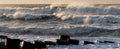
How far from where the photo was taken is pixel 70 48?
481 inches

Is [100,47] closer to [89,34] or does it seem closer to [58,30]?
[89,34]

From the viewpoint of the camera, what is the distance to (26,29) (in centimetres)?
1978

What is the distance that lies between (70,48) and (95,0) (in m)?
37.3

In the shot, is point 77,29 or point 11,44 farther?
point 77,29

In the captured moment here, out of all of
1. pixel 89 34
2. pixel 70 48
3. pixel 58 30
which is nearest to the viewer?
pixel 70 48

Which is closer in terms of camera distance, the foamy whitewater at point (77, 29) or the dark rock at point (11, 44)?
the dark rock at point (11, 44)

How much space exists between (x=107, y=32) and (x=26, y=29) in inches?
181

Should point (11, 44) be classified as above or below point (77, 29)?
above

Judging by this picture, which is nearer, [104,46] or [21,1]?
[104,46]

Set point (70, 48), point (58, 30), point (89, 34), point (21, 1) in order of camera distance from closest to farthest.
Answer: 1. point (70, 48)
2. point (89, 34)
3. point (58, 30)
4. point (21, 1)

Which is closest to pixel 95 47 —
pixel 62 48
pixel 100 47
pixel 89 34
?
pixel 100 47

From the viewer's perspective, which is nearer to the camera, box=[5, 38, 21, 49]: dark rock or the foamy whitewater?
box=[5, 38, 21, 49]: dark rock

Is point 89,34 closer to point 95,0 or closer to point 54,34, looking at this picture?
point 54,34

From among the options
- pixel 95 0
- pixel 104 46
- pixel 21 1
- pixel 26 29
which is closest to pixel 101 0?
pixel 95 0
